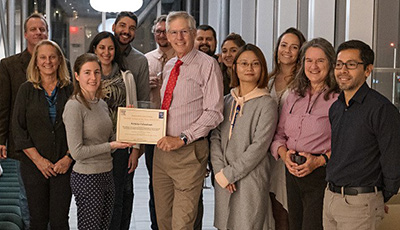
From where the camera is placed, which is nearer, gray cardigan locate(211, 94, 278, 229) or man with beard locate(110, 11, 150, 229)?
gray cardigan locate(211, 94, 278, 229)

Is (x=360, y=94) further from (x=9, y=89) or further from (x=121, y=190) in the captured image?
(x=9, y=89)

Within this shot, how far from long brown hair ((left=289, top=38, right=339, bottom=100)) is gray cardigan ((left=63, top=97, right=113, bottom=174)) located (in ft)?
4.33

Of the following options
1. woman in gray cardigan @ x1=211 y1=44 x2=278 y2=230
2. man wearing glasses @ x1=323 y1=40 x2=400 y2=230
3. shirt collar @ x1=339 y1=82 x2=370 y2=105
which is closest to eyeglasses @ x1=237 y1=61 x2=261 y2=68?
woman in gray cardigan @ x1=211 y1=44 x2=278 y2=230

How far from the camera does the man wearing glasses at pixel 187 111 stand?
153 inches

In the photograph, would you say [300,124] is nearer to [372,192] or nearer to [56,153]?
[372,192]

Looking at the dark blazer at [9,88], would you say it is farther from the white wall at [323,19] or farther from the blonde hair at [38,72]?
the white wall at [323,19]

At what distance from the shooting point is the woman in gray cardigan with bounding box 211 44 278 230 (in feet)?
12.5

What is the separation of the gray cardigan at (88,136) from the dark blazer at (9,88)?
851 millimetres

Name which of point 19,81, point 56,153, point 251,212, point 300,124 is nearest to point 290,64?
point 300,124

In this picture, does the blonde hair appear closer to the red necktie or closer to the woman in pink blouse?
the red necktie

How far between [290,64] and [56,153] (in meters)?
1.79

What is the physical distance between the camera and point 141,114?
3.93m

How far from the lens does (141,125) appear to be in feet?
12.8

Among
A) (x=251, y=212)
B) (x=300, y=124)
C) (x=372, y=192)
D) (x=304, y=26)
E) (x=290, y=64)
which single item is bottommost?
(x=251, y=212)
